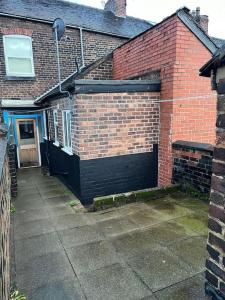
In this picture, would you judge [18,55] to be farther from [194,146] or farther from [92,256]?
[92,256]

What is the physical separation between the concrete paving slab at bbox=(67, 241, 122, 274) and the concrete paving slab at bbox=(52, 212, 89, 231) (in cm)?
84

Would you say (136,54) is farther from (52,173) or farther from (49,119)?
(52,173)

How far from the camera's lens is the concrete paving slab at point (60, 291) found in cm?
243

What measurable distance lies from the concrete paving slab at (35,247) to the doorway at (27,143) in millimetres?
7736

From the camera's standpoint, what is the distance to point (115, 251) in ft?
10.6

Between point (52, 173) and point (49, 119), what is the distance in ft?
7.34

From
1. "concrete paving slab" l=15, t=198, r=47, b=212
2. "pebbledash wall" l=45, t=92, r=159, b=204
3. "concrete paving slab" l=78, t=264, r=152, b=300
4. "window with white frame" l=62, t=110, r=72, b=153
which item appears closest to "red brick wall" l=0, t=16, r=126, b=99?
"window with white frame" l=62, t=110, r=72, b=153

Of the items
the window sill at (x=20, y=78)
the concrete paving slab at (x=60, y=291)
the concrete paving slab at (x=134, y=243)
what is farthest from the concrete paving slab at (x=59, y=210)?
the window sill at (x=20, y=78)

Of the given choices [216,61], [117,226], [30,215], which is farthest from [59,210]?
[216,61]

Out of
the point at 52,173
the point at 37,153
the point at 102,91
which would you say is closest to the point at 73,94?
the point at 102,91

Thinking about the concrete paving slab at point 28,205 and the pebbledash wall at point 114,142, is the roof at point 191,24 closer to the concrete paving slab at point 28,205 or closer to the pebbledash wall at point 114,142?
the pebbledash wall at point 114,142

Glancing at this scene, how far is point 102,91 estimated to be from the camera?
500 cm

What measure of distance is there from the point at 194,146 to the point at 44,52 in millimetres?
7949

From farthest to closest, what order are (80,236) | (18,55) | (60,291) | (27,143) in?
(27,143) < (18,55) < (80,236) < (60,291)
